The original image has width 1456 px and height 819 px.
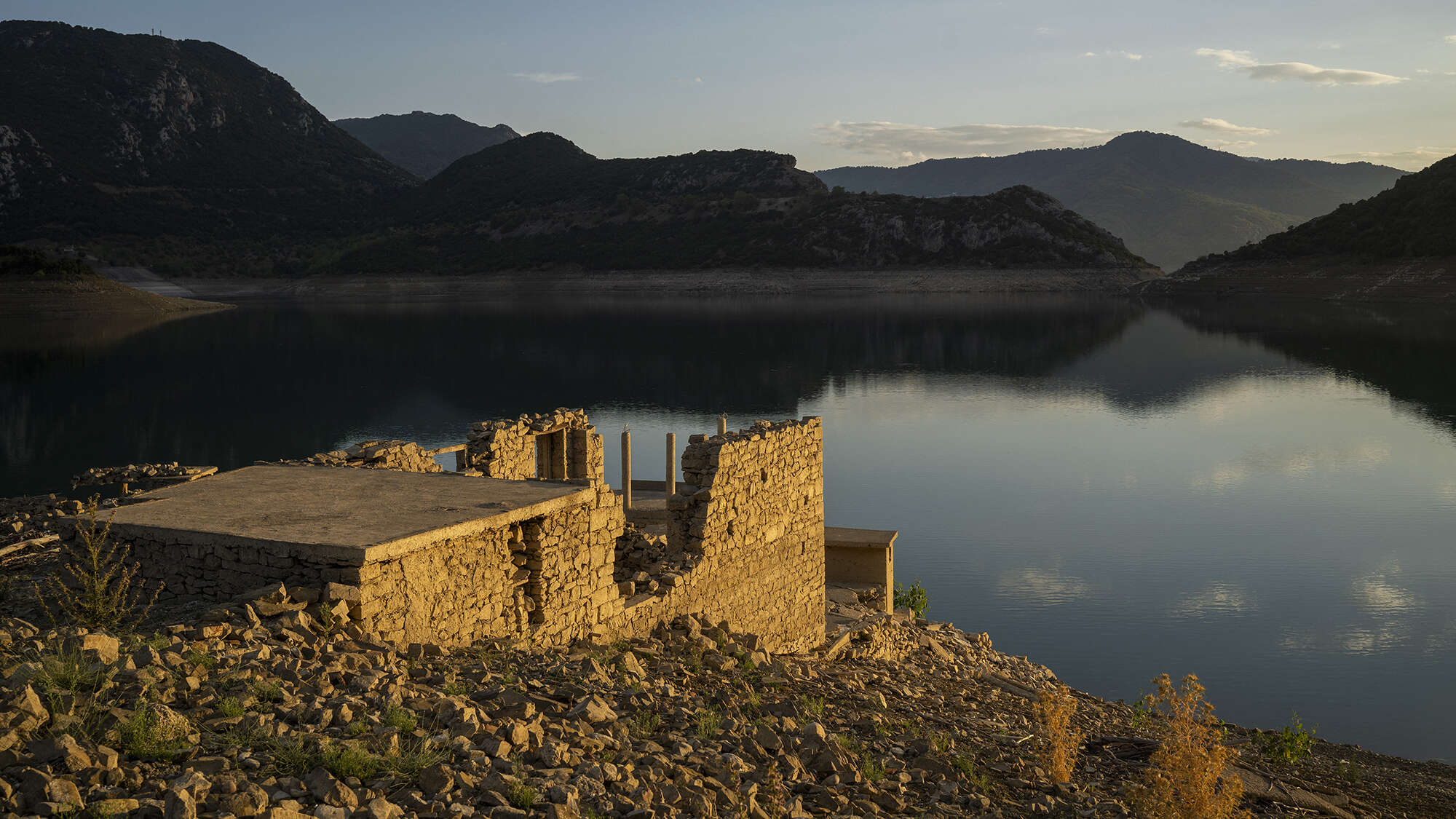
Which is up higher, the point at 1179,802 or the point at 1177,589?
the point at 1179,802

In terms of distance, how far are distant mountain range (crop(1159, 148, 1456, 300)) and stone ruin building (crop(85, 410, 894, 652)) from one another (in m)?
78.1

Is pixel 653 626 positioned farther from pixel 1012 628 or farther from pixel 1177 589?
pixel 1177 589

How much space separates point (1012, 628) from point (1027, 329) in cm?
5974

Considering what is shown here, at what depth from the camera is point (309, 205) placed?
133 meters

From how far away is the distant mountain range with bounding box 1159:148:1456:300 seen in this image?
251 feet

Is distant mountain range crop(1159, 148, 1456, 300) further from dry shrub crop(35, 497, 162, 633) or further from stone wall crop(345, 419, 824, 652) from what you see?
dry shrub crop(35, 497, 162, 633)

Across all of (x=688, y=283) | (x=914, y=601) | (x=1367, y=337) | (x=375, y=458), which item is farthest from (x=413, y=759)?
(x=688, y=283)

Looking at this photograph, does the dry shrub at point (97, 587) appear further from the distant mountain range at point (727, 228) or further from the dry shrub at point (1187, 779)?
the distant mountain range at point (727, 228)

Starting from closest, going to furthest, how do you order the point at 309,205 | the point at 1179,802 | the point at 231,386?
the point at 1179,802
the point at 231,386
the point at 309,205

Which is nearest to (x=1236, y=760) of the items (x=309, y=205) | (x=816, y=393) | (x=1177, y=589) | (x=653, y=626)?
(x=653, y=626)

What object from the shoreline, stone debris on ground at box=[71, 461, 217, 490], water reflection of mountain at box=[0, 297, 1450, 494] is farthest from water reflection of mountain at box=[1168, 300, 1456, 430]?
stone debris on ground at box=[71, 461, 217, 490]

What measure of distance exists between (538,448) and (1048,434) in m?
25.8

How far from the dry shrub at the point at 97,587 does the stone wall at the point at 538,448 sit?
373cm

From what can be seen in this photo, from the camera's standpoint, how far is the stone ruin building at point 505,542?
7.13 metres
